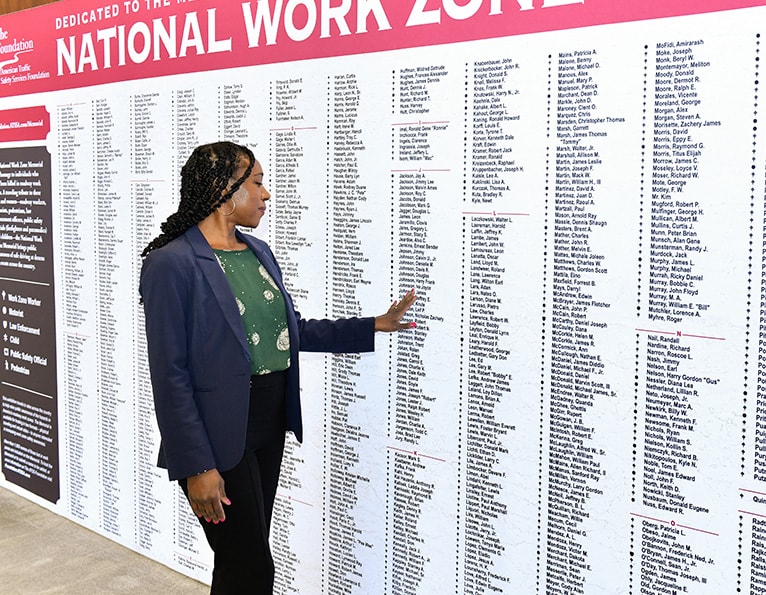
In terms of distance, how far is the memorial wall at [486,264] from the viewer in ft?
5.79

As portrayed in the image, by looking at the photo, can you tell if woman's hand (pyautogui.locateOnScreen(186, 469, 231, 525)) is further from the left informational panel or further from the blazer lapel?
the left informational panel

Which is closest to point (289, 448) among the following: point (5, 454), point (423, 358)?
point (423, 358)

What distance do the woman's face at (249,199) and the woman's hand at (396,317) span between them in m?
0.40

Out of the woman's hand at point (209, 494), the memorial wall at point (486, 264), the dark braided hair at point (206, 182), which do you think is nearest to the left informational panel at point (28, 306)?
the memorial wall at point (486, 264)

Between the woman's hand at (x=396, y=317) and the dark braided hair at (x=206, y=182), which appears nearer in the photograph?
the dark braided hair at (x=206, y=182)

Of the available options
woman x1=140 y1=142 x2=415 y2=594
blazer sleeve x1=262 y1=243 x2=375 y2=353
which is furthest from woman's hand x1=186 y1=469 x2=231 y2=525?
blazer sleeve x1=262 y1=243 x2=375 y2=353

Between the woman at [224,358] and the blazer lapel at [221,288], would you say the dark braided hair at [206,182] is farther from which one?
the blazer lapel at [221,288]

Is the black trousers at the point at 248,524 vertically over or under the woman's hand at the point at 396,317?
under

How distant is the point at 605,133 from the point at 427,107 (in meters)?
0.49

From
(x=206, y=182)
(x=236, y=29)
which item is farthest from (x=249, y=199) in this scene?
(x=236, y=29)

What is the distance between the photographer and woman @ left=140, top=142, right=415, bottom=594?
1956 millimetres

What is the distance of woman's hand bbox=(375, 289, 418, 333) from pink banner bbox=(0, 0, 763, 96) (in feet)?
2.03

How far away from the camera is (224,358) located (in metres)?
2.00

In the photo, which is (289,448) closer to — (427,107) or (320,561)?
(320,561)
